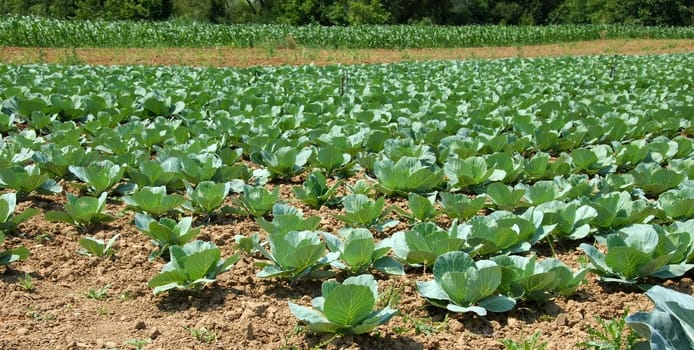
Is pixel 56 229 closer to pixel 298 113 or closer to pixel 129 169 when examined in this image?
pixel 129 169

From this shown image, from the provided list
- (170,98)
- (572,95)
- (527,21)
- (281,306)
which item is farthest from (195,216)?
(527,21)

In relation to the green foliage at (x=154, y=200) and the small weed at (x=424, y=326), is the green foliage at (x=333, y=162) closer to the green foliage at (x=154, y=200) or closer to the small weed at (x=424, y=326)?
the green foliage at (x=154, y=200)

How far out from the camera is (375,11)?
4806 centimetres

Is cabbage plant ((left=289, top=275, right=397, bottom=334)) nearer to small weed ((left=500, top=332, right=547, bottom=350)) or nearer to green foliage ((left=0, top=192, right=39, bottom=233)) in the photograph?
small weed ((left=500, top=332, right=547, bottom=350))

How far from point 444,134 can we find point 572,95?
15.5 feet

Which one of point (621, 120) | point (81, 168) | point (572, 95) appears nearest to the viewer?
point (81, 168)

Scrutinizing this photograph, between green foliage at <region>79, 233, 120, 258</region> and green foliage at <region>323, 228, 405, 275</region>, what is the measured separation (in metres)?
1.08

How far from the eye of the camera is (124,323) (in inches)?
101

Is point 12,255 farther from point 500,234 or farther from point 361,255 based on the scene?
point 500,234

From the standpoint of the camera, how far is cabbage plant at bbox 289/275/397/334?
Result: 2.26m

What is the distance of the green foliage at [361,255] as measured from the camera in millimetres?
2842

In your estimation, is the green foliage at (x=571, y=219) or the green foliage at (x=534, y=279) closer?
the green foliage at (x=534, y=279)

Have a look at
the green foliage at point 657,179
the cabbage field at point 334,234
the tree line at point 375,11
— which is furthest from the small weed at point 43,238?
the tree line at point 375,11

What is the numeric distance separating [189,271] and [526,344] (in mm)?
1380
